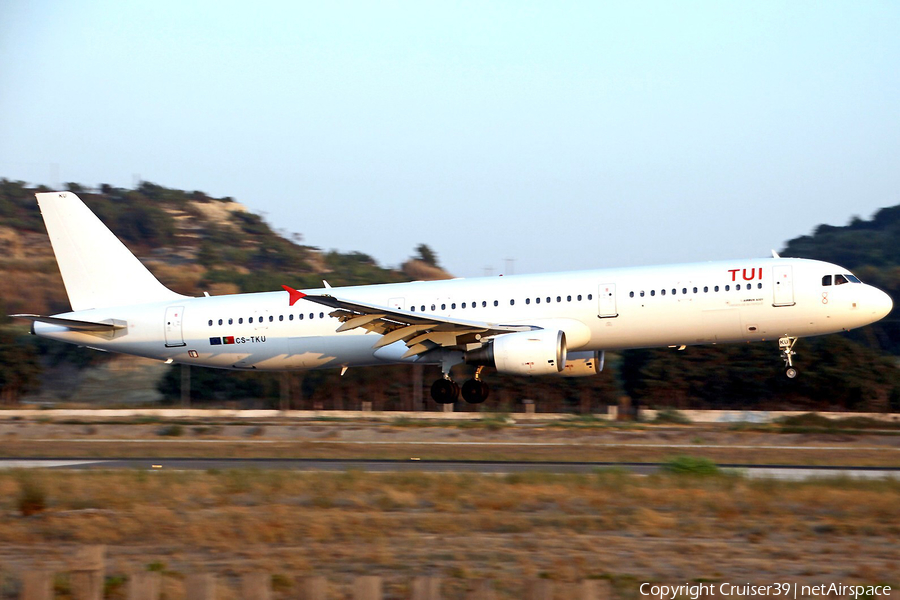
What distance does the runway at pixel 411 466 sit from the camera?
16.4 m

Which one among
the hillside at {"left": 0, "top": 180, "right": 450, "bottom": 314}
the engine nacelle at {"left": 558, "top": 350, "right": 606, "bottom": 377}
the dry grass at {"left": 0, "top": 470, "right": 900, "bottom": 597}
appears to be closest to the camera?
the dry grass at {"left": 0, "top": 470, "right": 900, "bottom": 597}

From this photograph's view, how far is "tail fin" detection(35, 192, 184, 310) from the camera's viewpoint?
2923 centimetres

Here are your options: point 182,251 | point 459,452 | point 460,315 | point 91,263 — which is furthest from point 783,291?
point 182,251

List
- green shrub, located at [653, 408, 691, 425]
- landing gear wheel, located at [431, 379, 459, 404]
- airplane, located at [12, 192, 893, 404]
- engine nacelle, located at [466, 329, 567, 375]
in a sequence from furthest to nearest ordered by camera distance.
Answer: green shrub, located at [653, 408, 691, 425], landing gear wheel, located at [431, 379, 459, 404], airplane, located at [12, 192, 893, 404], engine nacelle, located at [466, 329, 567, 375]

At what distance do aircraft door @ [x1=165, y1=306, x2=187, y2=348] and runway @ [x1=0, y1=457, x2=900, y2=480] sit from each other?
9.01 metres

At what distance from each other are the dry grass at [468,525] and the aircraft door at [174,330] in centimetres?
1355

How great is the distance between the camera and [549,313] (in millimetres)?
26109

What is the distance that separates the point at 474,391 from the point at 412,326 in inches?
110

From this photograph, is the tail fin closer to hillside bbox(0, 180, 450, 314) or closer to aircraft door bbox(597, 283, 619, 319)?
aircraft door bbox(597, 283, 619, 319)

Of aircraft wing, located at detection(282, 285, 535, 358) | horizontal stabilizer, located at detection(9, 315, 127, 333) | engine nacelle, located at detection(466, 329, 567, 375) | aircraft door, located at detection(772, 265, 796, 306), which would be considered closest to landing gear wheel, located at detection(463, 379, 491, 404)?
aircraft wing, located at detection(282, 285, 535, 358)

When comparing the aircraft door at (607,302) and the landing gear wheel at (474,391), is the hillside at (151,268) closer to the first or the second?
the landing gear wheel at (474,391)

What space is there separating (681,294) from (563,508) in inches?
557

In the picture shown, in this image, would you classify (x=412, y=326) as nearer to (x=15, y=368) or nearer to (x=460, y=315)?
(x=460, y=315)

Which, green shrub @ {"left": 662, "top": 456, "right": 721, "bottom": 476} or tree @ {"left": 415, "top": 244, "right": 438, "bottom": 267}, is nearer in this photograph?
green shrub @ {"left": 662, "top": 456, "right": 721, "bottom": 476}
